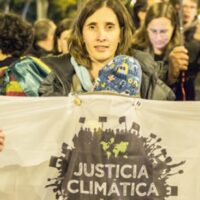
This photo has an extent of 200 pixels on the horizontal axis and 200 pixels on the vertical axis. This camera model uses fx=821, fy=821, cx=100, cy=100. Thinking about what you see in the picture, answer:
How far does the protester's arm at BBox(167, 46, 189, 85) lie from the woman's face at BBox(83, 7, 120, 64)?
39.1 inches

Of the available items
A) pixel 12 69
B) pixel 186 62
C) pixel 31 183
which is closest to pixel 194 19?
pixel 186 62

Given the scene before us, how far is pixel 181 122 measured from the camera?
4215mm

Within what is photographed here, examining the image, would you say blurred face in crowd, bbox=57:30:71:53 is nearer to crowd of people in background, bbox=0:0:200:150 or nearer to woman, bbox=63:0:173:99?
crowd of people in background, bbox=0:0:200:150

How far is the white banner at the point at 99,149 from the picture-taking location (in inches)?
164

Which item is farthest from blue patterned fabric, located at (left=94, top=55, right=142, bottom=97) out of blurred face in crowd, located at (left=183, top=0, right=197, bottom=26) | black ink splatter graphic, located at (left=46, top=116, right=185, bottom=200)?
blurred face in crowd, located at (left=183, top=0, right=197, bottom=26)

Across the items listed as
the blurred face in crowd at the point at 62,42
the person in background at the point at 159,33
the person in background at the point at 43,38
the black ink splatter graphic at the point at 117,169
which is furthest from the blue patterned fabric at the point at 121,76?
the person in background at the point at 43,38

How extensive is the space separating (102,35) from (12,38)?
→ 133 centimetres

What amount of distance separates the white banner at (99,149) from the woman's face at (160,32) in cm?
199

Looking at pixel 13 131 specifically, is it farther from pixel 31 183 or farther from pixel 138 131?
pixel 138 131

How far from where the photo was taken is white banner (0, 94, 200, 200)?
416 cm

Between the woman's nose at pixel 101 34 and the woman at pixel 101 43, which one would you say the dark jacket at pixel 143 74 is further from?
the woman's nose at pixel 101 34

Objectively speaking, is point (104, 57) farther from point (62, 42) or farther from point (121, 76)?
point (62, 42)

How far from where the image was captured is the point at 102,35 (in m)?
4.43

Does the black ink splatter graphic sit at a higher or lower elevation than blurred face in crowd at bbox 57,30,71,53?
lower
